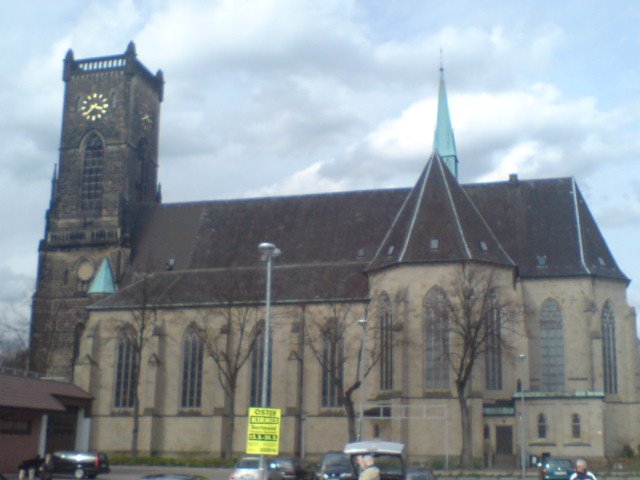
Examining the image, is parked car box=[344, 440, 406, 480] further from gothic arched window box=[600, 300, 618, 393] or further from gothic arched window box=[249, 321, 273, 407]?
gothic arched window box=[600, 300, 618, 393]

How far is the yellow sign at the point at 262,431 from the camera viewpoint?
2248 centimetres

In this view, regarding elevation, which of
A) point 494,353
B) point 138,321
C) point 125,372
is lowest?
point 125,372

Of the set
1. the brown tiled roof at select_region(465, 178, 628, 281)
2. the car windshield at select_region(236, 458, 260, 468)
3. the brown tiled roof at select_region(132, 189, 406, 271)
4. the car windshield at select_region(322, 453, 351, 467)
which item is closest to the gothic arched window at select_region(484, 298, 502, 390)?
the brown tiled roof at select_region(465, 178, 628, 281)

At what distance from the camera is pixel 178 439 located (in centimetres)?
6006

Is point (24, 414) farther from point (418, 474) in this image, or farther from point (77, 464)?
point (418, 474)

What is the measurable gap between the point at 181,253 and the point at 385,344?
61.6 feet

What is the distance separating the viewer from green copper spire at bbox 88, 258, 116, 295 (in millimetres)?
66125

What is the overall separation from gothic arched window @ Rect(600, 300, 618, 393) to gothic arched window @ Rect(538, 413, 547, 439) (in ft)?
18.1

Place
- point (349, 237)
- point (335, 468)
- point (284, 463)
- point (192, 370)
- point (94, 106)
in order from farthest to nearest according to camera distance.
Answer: point (94, 106) < point (349, 237) < point (192, 370) < point (284, 463) < point (335, 468)

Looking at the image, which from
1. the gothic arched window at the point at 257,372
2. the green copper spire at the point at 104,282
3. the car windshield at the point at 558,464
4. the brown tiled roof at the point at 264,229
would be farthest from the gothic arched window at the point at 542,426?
the green copper spire at the point at 104,282

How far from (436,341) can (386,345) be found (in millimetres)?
3187

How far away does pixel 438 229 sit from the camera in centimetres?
5591

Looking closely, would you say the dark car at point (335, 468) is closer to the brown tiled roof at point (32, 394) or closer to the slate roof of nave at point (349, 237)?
the brown tiled roof at point (32, 394)

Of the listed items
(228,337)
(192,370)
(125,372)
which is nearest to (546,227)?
(228,337)
